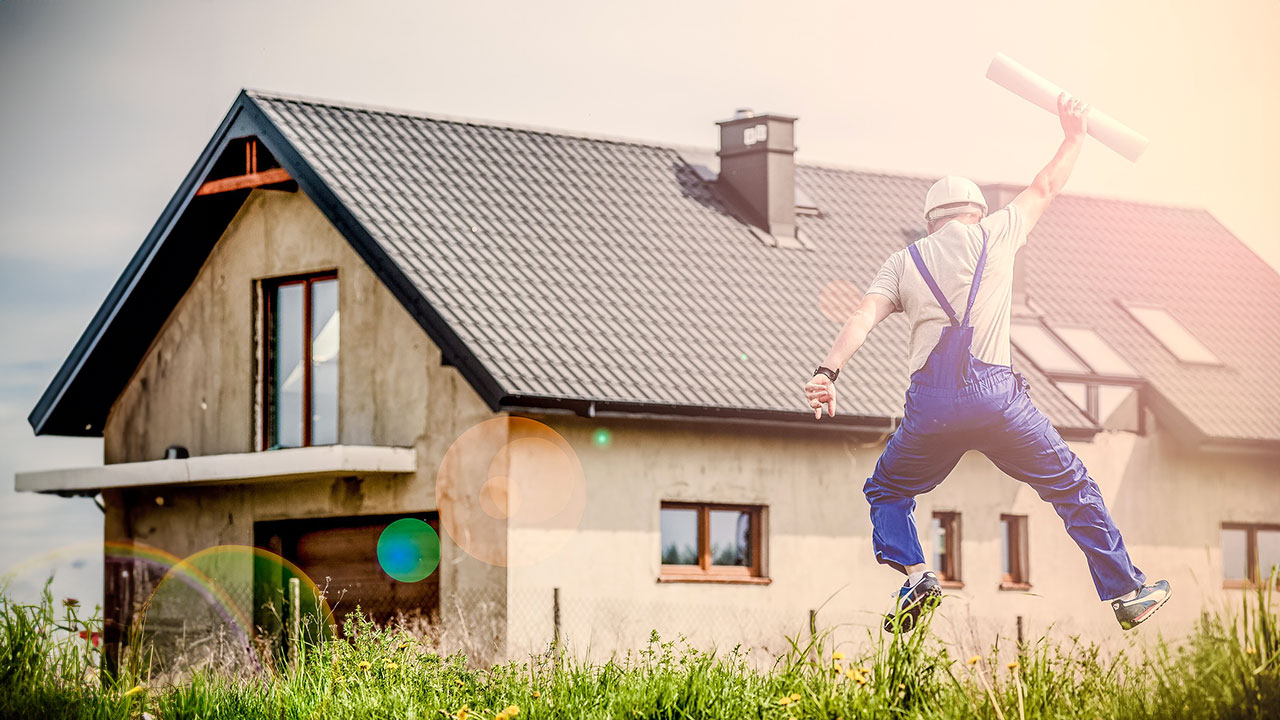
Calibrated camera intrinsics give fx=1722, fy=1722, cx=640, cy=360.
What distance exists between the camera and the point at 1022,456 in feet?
30.9

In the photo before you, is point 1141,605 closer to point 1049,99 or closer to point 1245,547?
point 1049,99

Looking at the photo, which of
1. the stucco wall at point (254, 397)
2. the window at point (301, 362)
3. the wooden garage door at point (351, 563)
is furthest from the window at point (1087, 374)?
the window at point (301, 362)

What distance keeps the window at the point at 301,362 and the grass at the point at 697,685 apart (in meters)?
5.87

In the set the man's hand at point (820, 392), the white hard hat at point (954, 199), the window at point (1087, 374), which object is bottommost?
the man's hand at point (820, 392)

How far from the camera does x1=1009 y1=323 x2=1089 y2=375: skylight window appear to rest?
17.9 meters

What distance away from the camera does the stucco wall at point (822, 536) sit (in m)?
15.2

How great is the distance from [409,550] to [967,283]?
7.78 metres

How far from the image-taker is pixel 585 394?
15.0 meters

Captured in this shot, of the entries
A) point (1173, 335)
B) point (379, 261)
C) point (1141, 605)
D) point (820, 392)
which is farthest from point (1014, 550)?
point (820, 392)

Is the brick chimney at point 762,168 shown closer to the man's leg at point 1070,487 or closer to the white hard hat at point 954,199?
Result: the white hard hat at point 954,199

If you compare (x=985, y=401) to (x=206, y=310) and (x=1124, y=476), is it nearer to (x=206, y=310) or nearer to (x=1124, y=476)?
(x=1124, y=476)

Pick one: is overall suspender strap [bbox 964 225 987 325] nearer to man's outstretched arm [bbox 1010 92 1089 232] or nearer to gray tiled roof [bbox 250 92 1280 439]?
man's outstretched arm [bbox 1010 92 1089 232]

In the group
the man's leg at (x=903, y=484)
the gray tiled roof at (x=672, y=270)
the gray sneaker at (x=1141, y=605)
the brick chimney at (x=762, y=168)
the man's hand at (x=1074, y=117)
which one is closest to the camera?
the gray sneaker at (x=1141, y=605)

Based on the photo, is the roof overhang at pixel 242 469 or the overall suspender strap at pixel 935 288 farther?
the roof overhang at pixel 242 469
